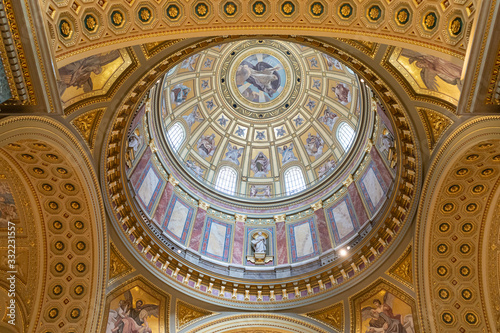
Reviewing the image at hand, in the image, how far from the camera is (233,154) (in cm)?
3061

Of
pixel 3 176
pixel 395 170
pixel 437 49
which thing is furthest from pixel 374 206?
pixel 3 176

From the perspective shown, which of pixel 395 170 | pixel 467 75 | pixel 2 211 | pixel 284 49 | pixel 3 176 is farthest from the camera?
pixel 284 49

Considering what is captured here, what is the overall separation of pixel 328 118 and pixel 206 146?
9.52 meters

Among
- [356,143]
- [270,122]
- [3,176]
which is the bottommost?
[3,176]

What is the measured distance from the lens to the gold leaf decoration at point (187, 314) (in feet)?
63.2

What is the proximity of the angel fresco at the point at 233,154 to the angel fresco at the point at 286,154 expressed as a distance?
3302 mm

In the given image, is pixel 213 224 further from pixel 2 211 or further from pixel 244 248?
pixel 2 211

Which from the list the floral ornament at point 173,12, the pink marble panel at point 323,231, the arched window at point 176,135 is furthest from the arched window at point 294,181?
the floral ornament at point 173,12

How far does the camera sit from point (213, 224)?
24594 millimetres

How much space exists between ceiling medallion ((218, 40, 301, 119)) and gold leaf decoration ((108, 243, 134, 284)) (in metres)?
17.4

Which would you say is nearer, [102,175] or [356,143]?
[102,175]

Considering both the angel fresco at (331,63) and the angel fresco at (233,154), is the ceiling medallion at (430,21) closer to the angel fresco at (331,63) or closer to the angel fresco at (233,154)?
the angel fresco at (331,63)

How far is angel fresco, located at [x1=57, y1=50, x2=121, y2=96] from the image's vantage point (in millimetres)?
12023

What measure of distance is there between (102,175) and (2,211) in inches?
167
